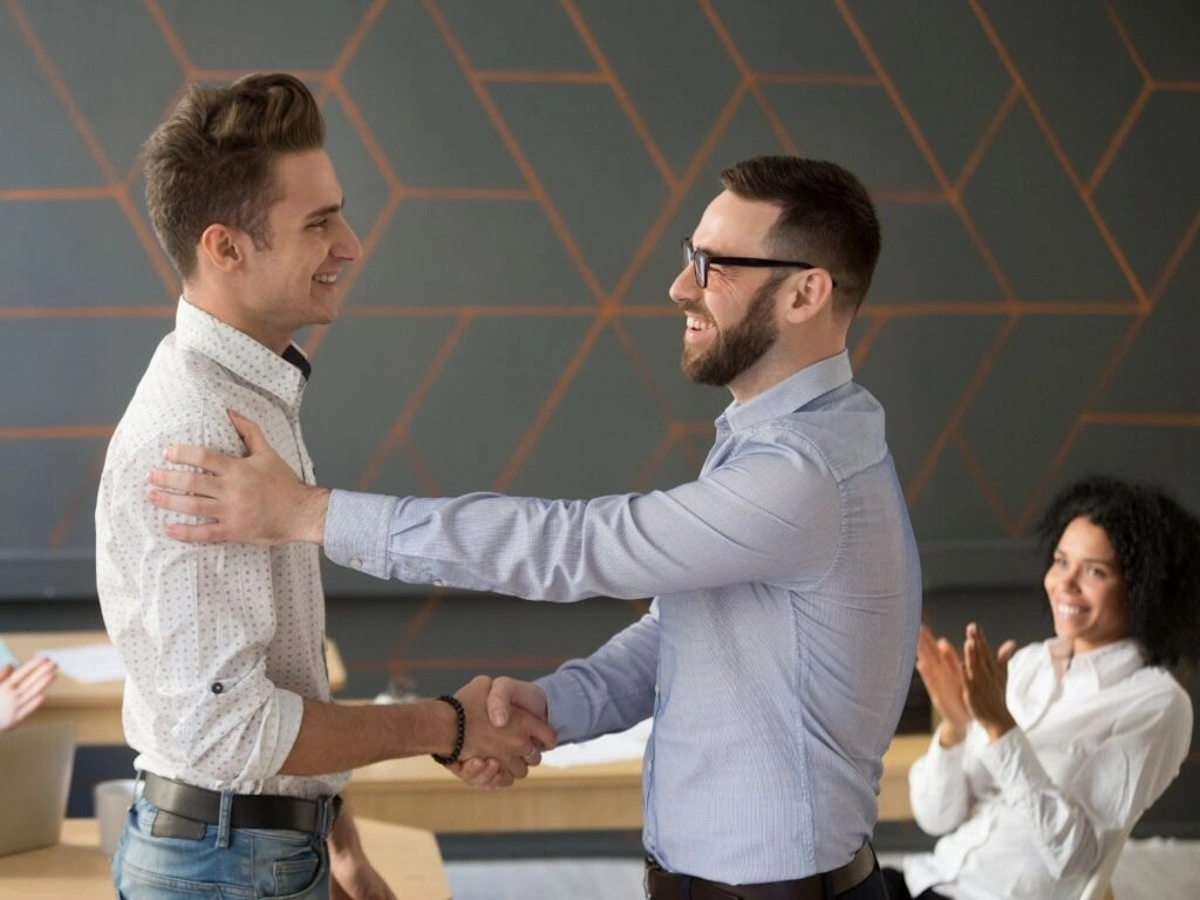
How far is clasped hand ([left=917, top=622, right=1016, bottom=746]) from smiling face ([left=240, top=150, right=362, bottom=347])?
4.08 feet

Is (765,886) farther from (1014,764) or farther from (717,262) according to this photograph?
(1014,764)

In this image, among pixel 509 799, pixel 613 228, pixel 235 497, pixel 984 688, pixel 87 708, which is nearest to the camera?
pixel 235 497

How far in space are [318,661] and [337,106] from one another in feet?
9.05

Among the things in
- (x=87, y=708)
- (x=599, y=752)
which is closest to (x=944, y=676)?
(x=599, y=752)

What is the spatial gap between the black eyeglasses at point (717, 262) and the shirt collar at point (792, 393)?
112 millimetres

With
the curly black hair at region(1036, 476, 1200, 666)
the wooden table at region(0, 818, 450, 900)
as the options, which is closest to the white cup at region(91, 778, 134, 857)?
the wooden table at region(0, 818, 450, 900)

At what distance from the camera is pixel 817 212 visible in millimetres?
1977

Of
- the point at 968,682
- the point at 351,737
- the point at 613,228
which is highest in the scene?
the point at 613,228

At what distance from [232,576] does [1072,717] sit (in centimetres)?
168

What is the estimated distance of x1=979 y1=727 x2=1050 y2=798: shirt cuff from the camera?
2.65 m

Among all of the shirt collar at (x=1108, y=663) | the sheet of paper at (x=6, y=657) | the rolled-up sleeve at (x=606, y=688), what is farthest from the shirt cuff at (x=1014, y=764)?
the sheet of paper at (x=6, y=657)

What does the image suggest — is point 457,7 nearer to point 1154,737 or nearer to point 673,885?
point 1154,737

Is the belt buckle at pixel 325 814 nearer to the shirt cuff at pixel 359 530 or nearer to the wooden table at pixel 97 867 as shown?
the shirt cuff at pixel 359 530

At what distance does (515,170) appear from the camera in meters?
4.38
